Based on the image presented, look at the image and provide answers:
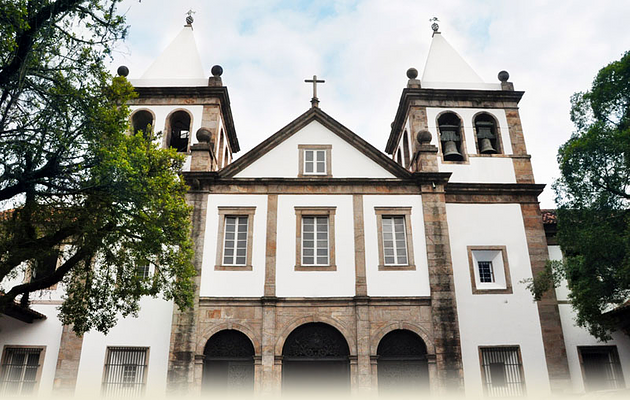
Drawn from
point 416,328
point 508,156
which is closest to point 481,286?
point 416,328

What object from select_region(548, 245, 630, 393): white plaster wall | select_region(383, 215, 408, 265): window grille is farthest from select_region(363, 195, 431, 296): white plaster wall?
select_region(548, 245, 630, 393): white plaster wall

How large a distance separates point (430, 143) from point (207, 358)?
10.8 metres

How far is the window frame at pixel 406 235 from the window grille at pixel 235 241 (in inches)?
171

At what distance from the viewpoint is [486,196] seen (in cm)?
1827

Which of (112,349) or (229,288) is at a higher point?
(229,288)

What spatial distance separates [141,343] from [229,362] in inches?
109

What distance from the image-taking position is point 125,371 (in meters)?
15.6

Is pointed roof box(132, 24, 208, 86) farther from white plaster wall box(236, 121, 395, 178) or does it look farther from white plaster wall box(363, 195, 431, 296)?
white plaster wall box(363, 195, 431, 296)

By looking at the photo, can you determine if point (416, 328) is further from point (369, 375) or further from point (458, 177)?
point (458, 177)

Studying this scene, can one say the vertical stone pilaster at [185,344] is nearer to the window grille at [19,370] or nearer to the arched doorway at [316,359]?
the arched doorway at [316,359]

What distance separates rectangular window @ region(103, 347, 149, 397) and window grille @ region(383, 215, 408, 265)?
807cm

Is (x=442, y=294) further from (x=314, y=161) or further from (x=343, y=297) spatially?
(x=314, y=161)

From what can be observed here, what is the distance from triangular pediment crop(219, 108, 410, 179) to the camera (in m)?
18.1

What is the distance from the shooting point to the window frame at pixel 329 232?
1658 centimetres
